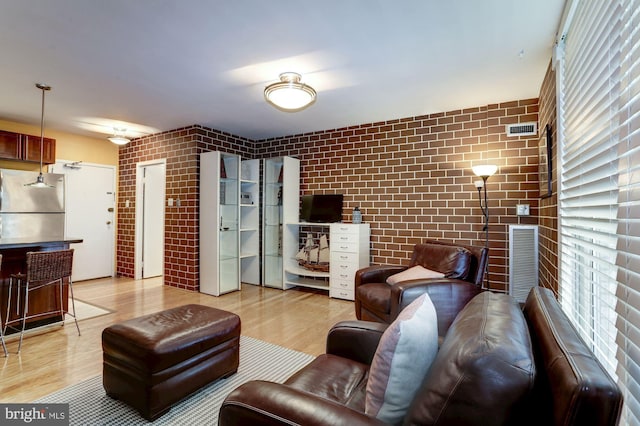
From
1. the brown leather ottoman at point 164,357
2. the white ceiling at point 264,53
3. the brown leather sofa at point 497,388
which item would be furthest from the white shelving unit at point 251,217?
the brown leather sofa at point 497,388

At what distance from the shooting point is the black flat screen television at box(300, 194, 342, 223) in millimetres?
4676

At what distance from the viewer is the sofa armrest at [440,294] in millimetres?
2480

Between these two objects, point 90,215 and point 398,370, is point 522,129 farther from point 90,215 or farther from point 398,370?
point 90,215

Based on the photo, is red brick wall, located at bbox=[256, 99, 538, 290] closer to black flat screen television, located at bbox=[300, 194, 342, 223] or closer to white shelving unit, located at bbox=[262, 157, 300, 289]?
black flat screen television, located at bbox=[300, 194, 342, 223]

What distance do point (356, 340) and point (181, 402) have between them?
1.19m

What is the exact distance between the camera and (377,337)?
65.7 inches

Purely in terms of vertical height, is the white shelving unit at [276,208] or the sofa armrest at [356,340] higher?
the white shelving unit at [276,208]

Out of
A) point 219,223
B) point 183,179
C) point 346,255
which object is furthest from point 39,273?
point 346,255

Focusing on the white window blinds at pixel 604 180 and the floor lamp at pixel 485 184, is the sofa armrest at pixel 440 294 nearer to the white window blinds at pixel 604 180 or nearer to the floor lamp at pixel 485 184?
the white window blinds at pixel 604 180

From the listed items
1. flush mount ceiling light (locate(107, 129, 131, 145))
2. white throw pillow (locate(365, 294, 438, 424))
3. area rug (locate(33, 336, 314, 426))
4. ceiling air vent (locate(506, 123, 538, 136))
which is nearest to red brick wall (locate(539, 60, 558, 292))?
ceiling air vent (locate(506, 123, 538, 136))

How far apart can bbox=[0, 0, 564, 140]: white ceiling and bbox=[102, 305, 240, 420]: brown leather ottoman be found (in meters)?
1.99

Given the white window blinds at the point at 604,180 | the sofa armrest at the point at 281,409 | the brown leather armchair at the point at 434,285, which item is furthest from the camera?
the brown leather armchair at the point at 434,285

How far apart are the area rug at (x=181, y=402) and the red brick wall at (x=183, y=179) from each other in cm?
258

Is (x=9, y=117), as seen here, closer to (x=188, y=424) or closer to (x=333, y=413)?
(x=188, y=424)
